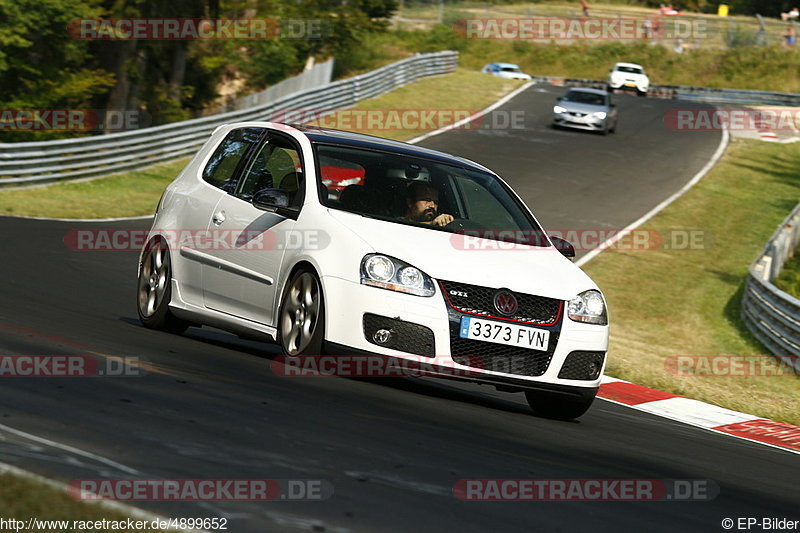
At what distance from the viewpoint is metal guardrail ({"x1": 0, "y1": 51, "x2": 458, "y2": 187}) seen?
81.1 feet

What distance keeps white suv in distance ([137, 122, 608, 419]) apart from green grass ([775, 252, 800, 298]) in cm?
1291

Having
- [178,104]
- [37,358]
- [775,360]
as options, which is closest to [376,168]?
[37,358]

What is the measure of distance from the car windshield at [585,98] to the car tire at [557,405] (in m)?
30.9

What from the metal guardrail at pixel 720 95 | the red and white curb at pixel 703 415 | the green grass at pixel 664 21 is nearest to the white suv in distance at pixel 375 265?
the red and white curb at pixel 703 415

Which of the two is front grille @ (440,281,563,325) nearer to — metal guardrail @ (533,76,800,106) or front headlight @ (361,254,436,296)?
front headlight @ (361,254,436,296)

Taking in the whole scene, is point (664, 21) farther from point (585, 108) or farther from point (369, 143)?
point (369, 143)

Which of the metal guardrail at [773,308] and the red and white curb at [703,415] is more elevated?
the red and white curb at [703,415]

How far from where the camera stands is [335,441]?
568cm

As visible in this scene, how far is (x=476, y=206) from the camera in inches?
357

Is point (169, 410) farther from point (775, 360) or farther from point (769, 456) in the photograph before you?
point (775, 360)

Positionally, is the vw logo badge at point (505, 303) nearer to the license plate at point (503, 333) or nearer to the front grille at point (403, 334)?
the license plate at point (503, 333)

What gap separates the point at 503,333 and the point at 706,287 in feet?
48.3

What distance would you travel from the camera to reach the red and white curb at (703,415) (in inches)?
392

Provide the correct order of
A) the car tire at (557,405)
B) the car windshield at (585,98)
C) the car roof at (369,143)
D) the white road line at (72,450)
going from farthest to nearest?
the car windshield at (585,98), the car roof at (369,143), the car tire at (557,405), the white road line at (72,450)
